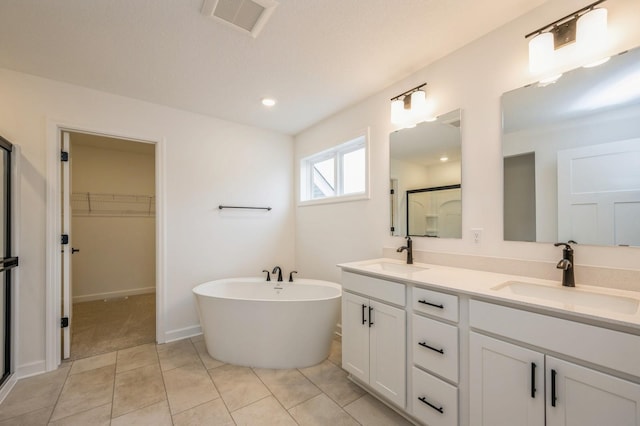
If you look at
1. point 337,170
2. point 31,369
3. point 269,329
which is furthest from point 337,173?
point 31,369

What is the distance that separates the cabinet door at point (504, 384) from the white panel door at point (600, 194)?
72cm

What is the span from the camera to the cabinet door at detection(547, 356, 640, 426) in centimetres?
93

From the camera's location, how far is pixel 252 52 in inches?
76.5

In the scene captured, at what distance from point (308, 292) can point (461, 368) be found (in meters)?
1.77

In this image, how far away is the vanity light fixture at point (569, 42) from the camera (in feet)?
4.32

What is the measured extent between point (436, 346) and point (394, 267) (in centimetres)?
75

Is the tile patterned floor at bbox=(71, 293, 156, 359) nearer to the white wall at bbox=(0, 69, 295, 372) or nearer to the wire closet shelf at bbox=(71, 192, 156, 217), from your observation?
the white wall at bbox=(0, 69, 295, 372)

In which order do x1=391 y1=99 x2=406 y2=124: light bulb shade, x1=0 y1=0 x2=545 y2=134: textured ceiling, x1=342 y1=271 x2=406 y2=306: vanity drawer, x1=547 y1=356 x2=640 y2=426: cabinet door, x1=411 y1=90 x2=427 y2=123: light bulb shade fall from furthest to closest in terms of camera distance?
x1=391 y1=99 x2=406 y2=124: light bulb shade, x1=411 y1=90 x2=427 y2=123: light bulb shade, x1=342 y1=271 x2=406 y2=306: vanity drawer, x1=0 y1=0 x2=545 y2=134: textured ceiling, x1=547 y1=356 x2=640 y2=426: cabinet door

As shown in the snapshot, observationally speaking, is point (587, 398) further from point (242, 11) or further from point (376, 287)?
point (242, 11)

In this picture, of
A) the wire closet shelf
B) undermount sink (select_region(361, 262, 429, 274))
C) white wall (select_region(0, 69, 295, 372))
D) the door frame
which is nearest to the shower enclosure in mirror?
undermount sink (select_region(361, 262, 429, 274))

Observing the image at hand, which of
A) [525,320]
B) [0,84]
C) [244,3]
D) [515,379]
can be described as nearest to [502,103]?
[525,320]

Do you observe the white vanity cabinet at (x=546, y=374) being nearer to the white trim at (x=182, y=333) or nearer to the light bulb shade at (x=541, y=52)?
the light bulb shade at (x=541, y=52)

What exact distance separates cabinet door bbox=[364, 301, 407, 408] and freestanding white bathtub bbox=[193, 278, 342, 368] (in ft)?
1.95

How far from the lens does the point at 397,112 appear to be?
2260 mm
